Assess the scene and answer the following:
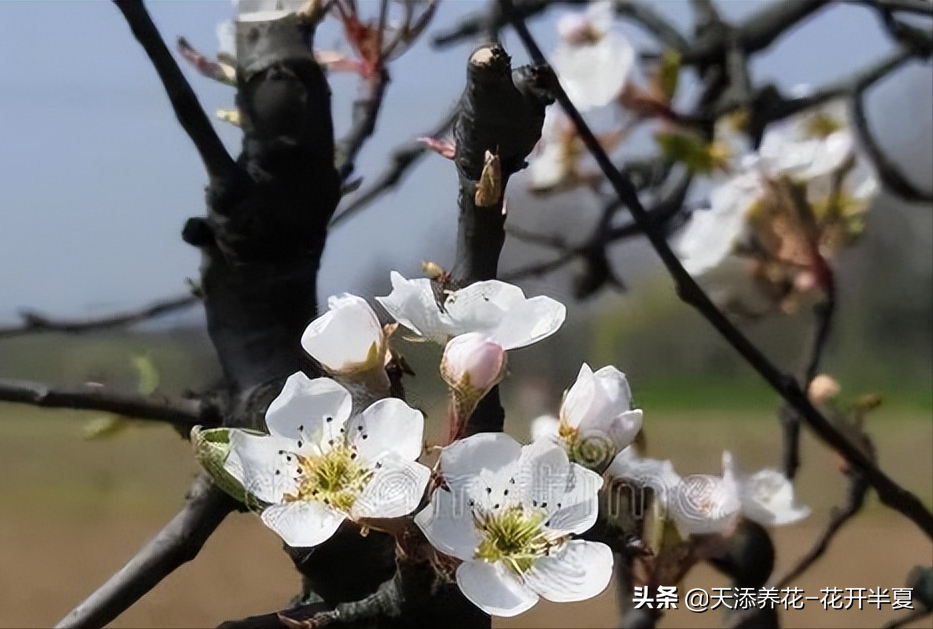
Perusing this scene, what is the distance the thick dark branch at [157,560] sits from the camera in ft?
1.10

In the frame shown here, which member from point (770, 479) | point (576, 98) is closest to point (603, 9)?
point (576, 98)

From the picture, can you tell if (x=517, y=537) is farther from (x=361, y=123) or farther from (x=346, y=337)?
(x=361, y=123)

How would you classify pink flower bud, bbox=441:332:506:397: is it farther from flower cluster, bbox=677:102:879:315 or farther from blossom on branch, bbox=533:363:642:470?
flower cluster, bbox=677:102:879:315

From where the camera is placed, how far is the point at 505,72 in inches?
9.4

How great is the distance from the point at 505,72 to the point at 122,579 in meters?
0.23

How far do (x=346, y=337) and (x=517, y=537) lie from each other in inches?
2.6

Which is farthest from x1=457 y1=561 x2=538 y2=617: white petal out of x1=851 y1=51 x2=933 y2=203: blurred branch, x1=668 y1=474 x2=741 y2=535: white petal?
x1=851 y1=51 x2=933 y2=203: blurred branch

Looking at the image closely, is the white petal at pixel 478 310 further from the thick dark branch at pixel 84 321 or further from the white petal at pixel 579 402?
the thick dark branch at pixel 84 321

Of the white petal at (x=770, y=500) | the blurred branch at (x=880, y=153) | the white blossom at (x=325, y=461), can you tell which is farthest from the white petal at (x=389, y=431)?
the blurred branch at (x=880, y=153)

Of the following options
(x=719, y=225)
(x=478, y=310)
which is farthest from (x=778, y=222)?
(x=478, y=310)

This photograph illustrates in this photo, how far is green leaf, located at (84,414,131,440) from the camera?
402mm

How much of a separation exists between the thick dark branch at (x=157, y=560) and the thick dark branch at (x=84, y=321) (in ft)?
0.29

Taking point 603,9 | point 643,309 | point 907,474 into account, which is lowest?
point 907,474

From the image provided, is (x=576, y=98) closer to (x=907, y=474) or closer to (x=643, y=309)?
(x=643, y=309)
